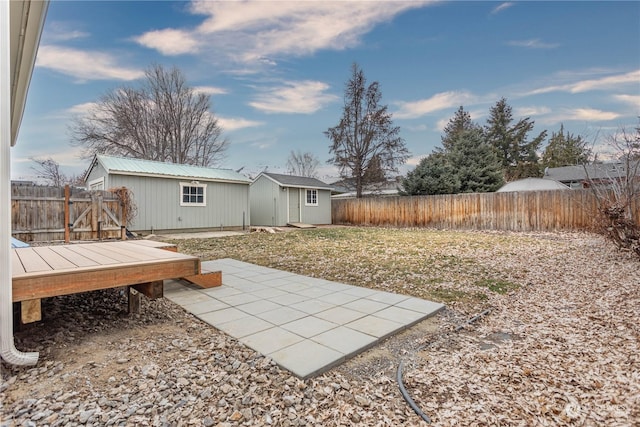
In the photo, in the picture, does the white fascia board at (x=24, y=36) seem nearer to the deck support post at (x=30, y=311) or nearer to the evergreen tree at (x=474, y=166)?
the deck support post at (x=30, y=311)

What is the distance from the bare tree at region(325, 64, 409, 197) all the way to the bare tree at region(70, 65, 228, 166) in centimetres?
836

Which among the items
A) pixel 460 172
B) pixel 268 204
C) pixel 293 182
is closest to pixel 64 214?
pixel 268 204

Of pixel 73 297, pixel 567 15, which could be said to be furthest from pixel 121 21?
pixel 567 15

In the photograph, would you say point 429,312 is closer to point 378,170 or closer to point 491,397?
point 491,397

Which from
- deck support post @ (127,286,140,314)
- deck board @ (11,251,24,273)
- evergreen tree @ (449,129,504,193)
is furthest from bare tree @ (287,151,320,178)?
deck board @ (11,251,24,273)

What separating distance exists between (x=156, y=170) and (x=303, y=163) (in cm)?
1962

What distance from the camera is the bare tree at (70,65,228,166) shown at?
17656mm

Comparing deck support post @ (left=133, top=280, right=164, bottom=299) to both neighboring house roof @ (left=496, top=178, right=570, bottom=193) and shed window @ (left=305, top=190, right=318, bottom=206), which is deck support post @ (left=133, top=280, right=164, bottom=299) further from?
neighboring house roof @ (left=496, top=178, right=570, bottom=193)

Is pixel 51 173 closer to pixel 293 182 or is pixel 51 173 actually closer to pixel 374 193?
pixel 293 182

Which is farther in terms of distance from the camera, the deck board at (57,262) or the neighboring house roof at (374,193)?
the neighboring house roof at (374,193)

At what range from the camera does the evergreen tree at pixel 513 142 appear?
2614cm

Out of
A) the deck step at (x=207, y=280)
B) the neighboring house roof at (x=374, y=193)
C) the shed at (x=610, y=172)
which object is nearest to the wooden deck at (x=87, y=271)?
the deck step at (x=207, y=280)

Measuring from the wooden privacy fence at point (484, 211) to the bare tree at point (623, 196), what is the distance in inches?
94.9

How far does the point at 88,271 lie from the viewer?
2150mm
